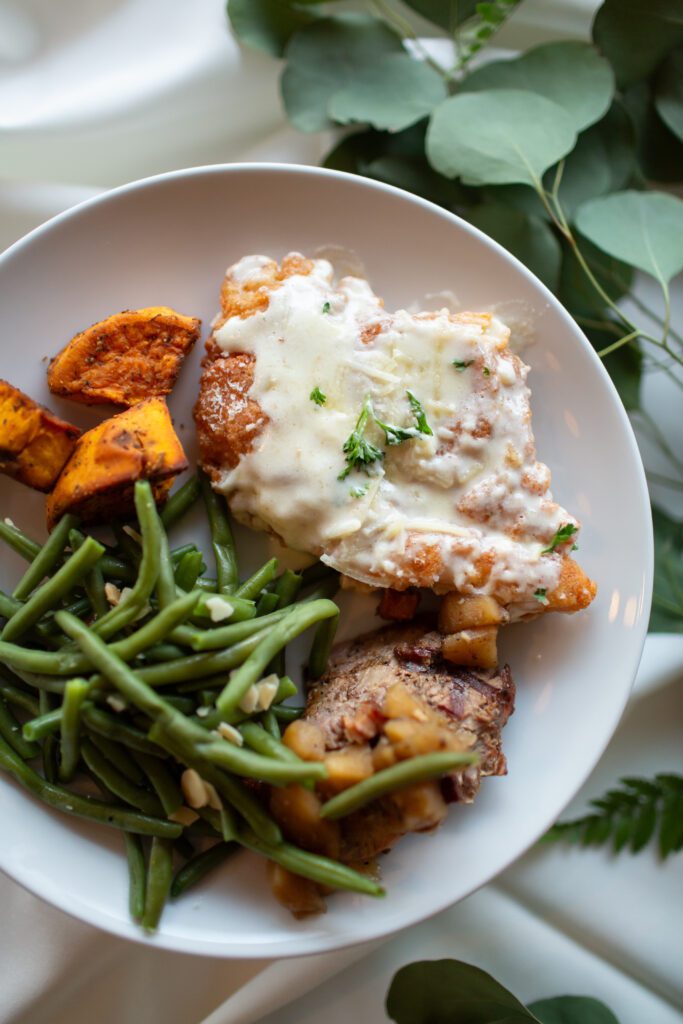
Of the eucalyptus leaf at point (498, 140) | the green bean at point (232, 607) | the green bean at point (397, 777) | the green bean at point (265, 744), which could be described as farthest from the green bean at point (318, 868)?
the eucalyptus leaf at point (498, 140)

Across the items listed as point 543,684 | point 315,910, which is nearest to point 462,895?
point 315,910

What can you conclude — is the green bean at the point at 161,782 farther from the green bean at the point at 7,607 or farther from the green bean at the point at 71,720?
the green bean at the point at 7,607

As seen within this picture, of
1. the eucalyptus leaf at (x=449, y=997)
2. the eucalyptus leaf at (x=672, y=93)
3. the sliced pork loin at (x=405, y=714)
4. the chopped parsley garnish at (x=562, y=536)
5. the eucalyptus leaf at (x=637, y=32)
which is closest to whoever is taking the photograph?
the sliced pork loin at (x=405, y=714)

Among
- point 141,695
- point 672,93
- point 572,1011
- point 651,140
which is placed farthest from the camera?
point 651,140

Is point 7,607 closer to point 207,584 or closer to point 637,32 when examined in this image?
point 207,584

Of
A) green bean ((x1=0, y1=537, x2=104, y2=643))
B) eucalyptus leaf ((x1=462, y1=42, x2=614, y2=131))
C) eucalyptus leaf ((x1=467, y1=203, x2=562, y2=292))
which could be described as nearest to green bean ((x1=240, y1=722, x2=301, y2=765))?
green bean ((x1=0, y1=537, x2=104, y2=643))

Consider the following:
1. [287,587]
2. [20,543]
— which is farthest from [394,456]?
[20,543]
